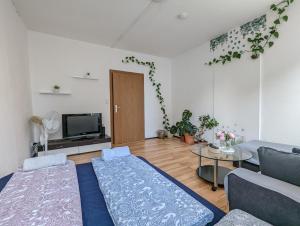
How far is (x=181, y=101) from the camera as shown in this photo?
4.88 meters

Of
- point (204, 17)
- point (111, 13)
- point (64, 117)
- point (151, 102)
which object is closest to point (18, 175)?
point (64, 117)

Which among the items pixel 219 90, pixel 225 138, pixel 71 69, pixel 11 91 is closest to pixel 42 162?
pixel 11 91

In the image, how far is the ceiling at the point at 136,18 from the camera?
2.43 meters

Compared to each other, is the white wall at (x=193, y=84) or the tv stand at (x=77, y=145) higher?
the white wall at (x=193, y=84)

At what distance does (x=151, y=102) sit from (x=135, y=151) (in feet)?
5.90

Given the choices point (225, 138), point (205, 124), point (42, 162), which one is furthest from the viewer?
point (205, 124)

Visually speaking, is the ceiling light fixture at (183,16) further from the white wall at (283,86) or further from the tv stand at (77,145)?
the tv stand at (77,145)

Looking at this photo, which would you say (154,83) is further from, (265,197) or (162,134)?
(265,197)

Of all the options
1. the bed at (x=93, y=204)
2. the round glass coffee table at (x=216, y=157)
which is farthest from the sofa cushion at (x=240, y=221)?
the round glass coffee table at (x=216, y=157)

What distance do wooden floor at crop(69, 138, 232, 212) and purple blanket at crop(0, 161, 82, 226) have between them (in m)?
1.45

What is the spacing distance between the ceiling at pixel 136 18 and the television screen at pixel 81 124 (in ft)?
5.90

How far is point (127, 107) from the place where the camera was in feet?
14.7

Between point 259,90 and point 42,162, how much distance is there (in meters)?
3.55

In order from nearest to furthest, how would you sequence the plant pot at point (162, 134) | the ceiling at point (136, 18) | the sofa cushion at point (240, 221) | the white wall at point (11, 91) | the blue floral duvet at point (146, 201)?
the sofa cushion at point (240, 221), the blue floral duvet at point (146, 201), the white wall at point (11, 91), the ceiling at point (136, 18), the plant pot at point (162, 134)
